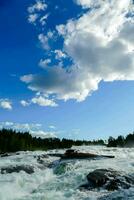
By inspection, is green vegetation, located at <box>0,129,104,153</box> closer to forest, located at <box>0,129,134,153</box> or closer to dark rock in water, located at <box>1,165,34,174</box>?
forest, located at <box>0,129,134,153</box>

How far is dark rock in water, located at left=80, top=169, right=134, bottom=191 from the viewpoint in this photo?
22031mm

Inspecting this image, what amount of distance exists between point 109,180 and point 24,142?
90.0 m

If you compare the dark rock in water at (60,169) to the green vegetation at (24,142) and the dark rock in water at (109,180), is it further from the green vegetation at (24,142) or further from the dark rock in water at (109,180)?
the green vegetation at (24,142)

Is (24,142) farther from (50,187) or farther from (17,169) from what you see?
(50,187)

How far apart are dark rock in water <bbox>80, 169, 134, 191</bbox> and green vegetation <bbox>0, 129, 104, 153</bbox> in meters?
77.2

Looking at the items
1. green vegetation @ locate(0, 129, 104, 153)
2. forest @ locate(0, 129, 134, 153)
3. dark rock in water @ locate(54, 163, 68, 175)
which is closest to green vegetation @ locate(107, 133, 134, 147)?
forest @ locate(0, 129, 134, 153)

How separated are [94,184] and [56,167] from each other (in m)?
10.6

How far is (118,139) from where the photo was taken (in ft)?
443

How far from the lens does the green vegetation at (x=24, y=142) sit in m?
104

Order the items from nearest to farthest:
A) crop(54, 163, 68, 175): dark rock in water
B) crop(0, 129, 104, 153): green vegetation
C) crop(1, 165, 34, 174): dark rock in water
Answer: crop(1, 165, 34, 174): dark rock in water, crop(54, 163, 68, 175): dark rock in water, crop(0, 129, 104, 153): green vegetation

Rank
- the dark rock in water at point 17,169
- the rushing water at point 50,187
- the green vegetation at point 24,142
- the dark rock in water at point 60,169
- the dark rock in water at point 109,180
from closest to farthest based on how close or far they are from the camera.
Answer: the rushing water at point 50,187 → the dark rock in water at point 109,180 → the dark rock in water at point 17,169 → the dark rock in water at point 60,169 → the green vegetation at point 24,142

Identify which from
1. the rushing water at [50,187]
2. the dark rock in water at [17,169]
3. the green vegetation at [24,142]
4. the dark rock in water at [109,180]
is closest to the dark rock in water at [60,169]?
the rushing water at [50,187]

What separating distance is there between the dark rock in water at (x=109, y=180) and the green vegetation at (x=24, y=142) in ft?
253

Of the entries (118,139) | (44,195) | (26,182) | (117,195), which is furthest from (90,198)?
(118,139)
